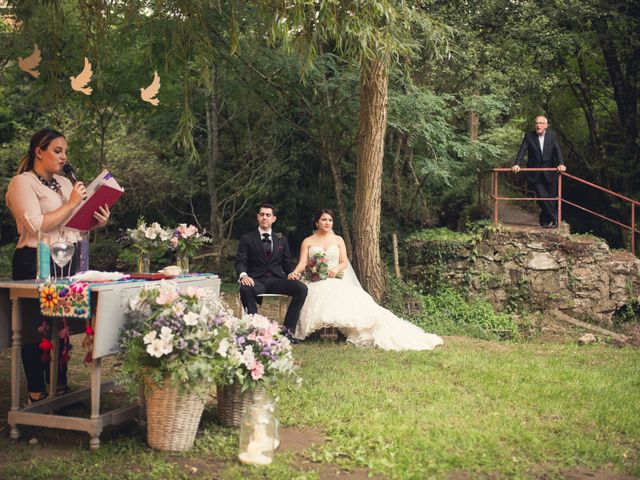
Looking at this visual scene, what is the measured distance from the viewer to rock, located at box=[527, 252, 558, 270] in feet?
34.3

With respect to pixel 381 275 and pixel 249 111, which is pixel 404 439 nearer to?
pixel 381 275

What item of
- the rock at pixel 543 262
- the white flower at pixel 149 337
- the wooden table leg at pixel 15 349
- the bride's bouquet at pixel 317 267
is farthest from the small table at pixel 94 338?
the rock at pixel 543 262

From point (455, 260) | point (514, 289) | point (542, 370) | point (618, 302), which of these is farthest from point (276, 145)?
point (542, 370)

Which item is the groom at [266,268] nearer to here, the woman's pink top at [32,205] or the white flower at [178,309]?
the woman's pink top at [32,205]

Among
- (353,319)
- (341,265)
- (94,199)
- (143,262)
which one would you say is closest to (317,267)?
(341,265)

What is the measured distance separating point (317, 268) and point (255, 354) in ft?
12.4

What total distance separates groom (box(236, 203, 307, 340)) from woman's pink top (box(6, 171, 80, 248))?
328 cm

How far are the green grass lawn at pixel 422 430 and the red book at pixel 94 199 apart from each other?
1.35m

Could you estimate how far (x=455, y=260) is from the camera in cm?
1077

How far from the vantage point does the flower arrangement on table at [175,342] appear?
159 inches

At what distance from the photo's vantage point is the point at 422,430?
4594 millimetres

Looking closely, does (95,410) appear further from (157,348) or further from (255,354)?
(255,354)

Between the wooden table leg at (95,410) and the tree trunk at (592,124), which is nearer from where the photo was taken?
the wooden table leg at (95,410)

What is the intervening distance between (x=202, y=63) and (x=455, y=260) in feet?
18.0
